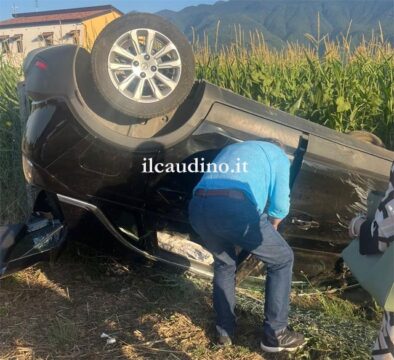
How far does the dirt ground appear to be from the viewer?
316 centimetres

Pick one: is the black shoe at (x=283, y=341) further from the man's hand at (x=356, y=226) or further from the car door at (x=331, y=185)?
the man's hand at (x=356, y=226)

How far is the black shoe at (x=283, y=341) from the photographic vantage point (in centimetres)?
305

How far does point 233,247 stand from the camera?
314 cm

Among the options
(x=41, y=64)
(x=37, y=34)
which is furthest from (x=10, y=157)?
(x=41, y=64)

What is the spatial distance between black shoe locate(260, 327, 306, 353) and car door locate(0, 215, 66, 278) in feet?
5.24

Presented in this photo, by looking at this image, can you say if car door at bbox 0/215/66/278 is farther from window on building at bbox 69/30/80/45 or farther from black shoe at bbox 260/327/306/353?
window on building at bbox 69/30/80/45

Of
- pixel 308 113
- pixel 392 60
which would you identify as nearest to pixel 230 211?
pixel 308 113

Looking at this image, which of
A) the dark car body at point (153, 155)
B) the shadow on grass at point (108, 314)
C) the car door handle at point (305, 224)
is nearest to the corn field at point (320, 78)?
the dark car body at point (153, 155)

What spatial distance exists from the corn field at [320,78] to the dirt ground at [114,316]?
2175 millimetres

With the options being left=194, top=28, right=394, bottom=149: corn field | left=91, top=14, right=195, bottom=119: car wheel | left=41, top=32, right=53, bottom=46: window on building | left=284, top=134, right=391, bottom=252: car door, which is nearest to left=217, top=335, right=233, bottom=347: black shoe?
left=284, top=134, right=391, bottom=252: car door

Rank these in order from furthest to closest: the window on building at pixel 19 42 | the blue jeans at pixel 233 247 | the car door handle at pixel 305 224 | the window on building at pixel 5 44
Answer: the window on building at pixel 5 44, the window on building at pixel 19 42, the car door handle at pixel 305 224, the blue jeans at pixel 233 247

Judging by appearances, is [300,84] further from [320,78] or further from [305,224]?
[305,224]

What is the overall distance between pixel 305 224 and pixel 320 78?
2.36 metres

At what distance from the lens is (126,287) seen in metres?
3.98
